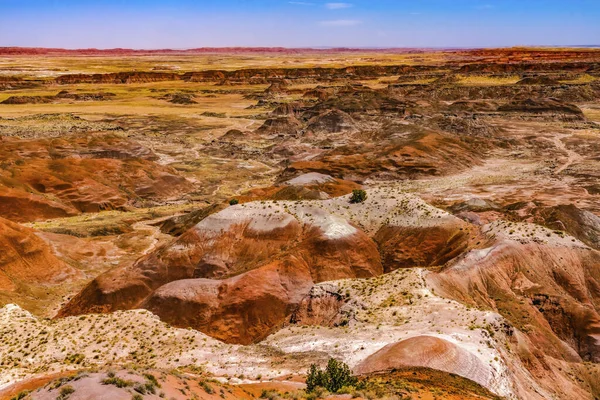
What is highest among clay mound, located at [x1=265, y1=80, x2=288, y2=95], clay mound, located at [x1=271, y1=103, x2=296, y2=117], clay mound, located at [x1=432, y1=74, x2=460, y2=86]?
clay mound, located at [x1=432, y1=74, x2=460, y2=86]

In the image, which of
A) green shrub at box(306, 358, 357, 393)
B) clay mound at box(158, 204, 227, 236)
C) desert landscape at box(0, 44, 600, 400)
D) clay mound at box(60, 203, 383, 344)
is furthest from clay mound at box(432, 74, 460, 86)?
green shrub at box(306, 358, 357, 393)

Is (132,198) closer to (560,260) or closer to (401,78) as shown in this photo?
(560,260)

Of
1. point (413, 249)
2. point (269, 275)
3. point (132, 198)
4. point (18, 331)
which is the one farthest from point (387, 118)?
point (18, 331)

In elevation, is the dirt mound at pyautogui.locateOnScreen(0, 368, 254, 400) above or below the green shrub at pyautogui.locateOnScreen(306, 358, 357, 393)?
above

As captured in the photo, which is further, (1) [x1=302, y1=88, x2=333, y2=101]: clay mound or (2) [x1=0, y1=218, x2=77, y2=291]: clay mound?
(1) [x1=302, y1=88, x2=333, y2=101]: clay mound

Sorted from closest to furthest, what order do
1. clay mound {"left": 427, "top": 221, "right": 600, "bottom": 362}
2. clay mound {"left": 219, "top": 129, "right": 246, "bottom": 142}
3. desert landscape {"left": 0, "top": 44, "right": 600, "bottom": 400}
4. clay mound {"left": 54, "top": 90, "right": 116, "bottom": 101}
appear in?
1. desert landscape {"left": 0, "top": 44, "right": 600, "bottom": 400}
2. clay mound {"left": 427, "top": 221, "right": 600, "bottom": 362}
3. clay mound {"left": 219, "top": 129, "right": 246, "bottom": 142}
4. clay mound {"left": 54, "top": 90, "right": 116, "bottom": 101}

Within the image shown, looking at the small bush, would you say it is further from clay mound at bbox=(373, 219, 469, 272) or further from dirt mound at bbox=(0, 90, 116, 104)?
dirt mound at bbox=(0, 90, 116, 104)

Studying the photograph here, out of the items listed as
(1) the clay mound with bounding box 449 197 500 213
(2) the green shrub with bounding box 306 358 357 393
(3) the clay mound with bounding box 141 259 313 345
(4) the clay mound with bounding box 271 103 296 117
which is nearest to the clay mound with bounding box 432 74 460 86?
(4) the clay mound with bounding box 271 103 296 117

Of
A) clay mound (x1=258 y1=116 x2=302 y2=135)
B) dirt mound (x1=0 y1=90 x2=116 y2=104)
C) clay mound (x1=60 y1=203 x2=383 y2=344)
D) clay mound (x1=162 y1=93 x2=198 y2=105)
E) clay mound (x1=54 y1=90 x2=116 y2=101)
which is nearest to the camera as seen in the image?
clay mound (x1=60 y1=203 x2=383 y2=344)
